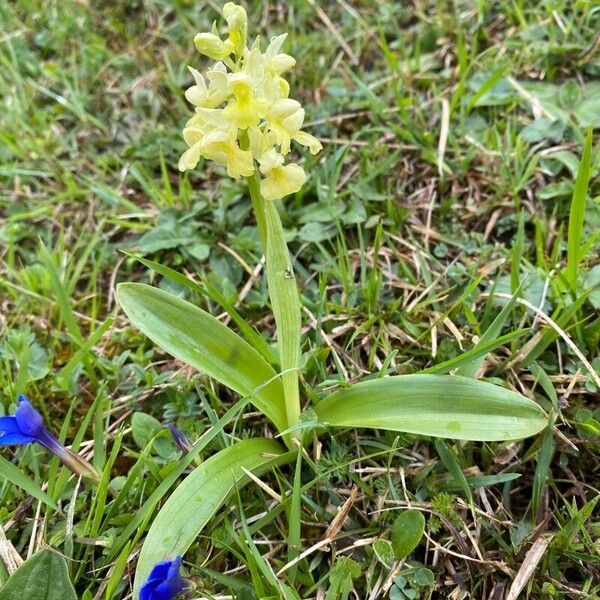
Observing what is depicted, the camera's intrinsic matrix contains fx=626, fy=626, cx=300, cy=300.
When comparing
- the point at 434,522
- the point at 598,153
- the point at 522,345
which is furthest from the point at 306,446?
the point at 598,153

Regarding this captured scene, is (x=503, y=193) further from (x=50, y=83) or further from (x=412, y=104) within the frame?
(x=50, y=83)

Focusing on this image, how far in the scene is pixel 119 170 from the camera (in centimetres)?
284

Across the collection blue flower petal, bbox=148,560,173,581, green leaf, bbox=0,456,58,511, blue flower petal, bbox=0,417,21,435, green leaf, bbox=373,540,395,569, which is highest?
blue flower petal, bbox=0,417,21,435

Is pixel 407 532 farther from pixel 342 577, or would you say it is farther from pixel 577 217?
pixel 577 217

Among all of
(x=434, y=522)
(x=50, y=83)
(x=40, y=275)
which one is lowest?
(x=434, y=522)

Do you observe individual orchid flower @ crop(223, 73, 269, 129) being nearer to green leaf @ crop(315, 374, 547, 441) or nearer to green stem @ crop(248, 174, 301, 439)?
green stem @ crop(248, 174, 301, 439)

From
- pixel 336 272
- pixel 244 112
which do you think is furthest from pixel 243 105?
pixel 336 272

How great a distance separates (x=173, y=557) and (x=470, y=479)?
770 millimetres

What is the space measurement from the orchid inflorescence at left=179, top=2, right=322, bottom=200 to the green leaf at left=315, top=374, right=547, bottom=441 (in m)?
Result: 0.56

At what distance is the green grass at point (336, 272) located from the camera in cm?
159

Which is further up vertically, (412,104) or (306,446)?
(412,104)

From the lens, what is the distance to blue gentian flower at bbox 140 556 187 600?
1327 mm

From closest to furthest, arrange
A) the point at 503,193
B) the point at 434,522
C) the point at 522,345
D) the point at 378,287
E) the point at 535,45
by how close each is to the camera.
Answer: the point at 434,522 < the point at 522,345 < the point at 378,287 < the point at 503,193 < the point at 535,45

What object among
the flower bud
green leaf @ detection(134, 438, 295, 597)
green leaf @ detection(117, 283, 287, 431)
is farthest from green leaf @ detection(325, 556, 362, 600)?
the flower bud
